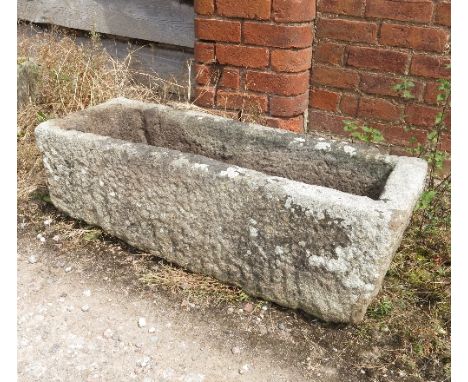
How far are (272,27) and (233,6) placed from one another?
24 cm

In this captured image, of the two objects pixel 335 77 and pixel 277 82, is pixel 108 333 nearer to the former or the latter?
pixel 277 82

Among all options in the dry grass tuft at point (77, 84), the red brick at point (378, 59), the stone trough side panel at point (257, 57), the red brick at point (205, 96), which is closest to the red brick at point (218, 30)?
the stone trough side panel at point (257, 57)

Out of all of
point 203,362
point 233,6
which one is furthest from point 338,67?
point 203,362

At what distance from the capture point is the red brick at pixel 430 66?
2.54m

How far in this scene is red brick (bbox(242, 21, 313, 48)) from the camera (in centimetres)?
260

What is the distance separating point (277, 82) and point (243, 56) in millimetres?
232

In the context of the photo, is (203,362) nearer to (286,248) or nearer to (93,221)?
(286,248)

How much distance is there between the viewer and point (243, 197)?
183cm

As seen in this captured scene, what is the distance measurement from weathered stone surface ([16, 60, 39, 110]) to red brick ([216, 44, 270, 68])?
125cm

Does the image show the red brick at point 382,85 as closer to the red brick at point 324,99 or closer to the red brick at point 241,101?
the red brick at point 324,99

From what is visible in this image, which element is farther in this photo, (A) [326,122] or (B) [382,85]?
(A) [326,122]

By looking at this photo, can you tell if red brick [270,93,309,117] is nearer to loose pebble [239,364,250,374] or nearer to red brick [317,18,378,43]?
red brick [317,18,378,43]

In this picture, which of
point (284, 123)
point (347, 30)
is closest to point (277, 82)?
point (284, 123)

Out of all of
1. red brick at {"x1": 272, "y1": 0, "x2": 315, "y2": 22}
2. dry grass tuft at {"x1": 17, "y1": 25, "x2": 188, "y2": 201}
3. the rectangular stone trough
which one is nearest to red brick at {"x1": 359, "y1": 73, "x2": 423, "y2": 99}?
red brick at {"x1": 272, "y1": 0, "x2": 315, "y2": 22}
